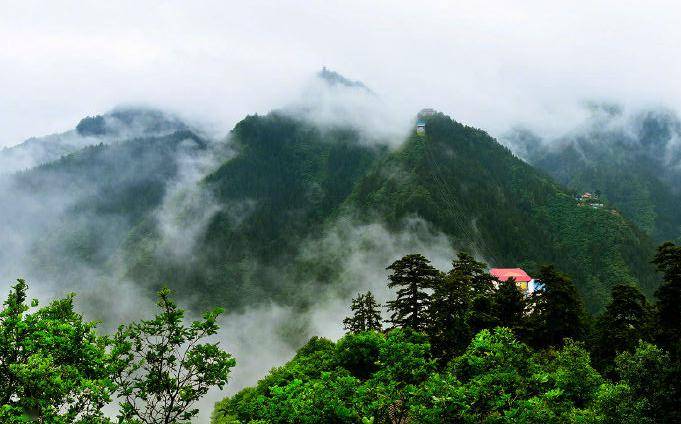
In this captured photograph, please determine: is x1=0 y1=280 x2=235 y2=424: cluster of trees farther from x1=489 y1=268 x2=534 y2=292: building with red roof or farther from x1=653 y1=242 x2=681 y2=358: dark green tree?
x1=489 y1=268 x2=534 y2=292: building with red roof

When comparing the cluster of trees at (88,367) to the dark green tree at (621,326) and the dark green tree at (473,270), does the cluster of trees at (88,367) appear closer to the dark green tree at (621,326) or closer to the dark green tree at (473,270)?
the dark green tree at (621,326)

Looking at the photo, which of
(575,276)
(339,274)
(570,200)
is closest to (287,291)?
(339,274)

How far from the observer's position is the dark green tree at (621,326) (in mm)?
41312

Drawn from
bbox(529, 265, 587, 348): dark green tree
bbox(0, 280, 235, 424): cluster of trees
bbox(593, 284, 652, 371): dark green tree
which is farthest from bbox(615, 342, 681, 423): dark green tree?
bbox(529, 265, 587, 348): dark green tree

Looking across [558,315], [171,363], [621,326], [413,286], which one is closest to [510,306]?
[558,315]

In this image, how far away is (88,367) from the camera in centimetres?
1425

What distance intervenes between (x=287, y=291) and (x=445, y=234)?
66.4 meters

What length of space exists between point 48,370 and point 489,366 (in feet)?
71.1

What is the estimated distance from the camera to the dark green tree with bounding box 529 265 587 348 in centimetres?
5131

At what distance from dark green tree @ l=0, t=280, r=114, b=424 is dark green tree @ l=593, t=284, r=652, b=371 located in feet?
139

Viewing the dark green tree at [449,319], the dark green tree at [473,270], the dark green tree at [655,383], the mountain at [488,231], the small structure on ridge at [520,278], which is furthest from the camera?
the mountain at [488,231]

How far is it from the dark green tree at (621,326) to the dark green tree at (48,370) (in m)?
42.5

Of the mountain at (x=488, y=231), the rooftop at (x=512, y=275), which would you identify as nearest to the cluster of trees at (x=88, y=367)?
the rooftop at (x=512, y=275)

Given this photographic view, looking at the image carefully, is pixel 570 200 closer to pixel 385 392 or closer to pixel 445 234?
pixel 445 234
